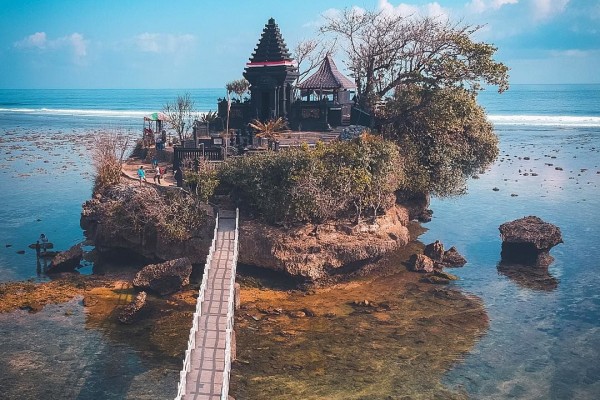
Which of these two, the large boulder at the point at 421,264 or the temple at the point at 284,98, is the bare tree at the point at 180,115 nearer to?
the temple at the point at 284,98

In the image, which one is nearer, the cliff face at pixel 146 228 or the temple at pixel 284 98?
the cliff face at pixel 146 228

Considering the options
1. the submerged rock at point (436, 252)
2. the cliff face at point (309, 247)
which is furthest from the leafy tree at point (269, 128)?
the submerged rock at point (436, 252)

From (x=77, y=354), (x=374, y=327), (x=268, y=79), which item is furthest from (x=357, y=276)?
(x=268, y=79)

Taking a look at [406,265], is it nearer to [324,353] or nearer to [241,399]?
[324,353]

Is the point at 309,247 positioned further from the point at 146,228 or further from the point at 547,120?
the point at 547,120

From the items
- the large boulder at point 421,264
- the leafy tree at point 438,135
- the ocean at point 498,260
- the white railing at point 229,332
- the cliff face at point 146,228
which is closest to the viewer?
the white railing at point 229,332
